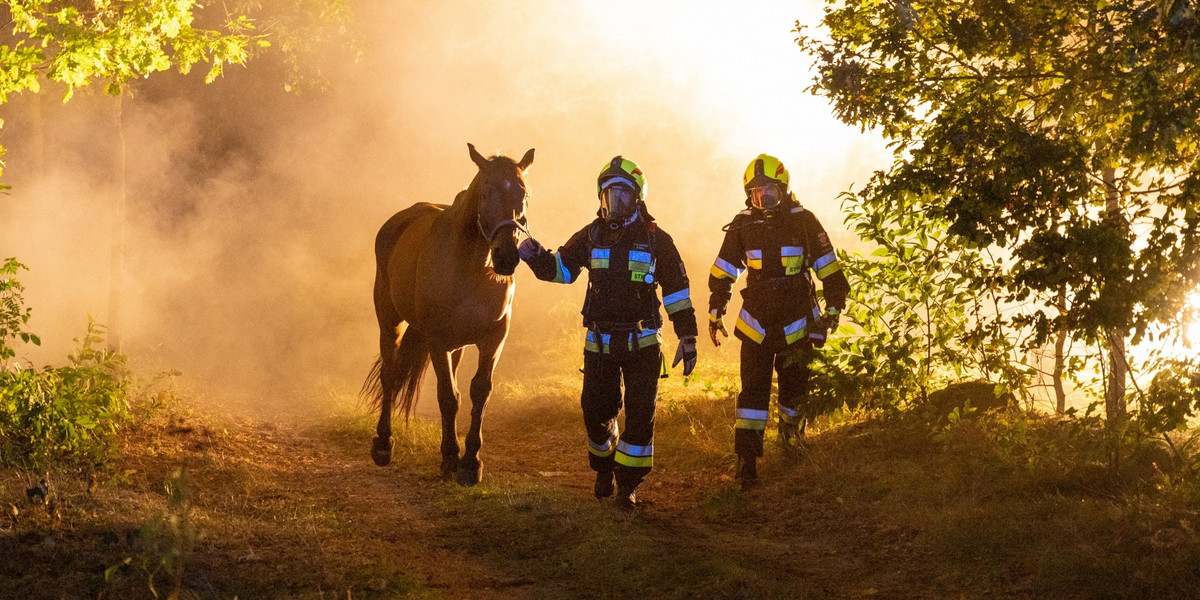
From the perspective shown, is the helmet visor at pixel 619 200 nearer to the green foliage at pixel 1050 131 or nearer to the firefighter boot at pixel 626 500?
the green foliage at pixel 1050 131

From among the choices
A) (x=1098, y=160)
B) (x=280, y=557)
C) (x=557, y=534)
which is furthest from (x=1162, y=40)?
(x=280, y=557)

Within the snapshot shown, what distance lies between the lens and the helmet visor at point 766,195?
7617mm

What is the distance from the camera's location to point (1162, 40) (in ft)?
17.9

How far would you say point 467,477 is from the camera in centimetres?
766

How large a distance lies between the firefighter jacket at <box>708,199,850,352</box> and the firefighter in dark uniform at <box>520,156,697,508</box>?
850 millimetres

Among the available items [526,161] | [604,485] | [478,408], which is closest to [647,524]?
[604,485]

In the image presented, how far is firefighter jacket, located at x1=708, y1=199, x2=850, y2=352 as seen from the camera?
297 inches

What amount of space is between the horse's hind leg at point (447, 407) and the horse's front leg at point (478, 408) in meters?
0.16

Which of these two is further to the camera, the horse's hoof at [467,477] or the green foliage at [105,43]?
the horse's hoof at [467,477]

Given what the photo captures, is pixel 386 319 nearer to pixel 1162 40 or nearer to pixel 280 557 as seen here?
pixel 280 557

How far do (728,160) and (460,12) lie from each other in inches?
256

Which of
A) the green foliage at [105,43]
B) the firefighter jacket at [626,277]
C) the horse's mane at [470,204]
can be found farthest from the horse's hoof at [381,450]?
the green foliage at [105,43]

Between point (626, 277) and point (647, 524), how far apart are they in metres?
1.65

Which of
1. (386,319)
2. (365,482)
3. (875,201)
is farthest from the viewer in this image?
(386,319)
